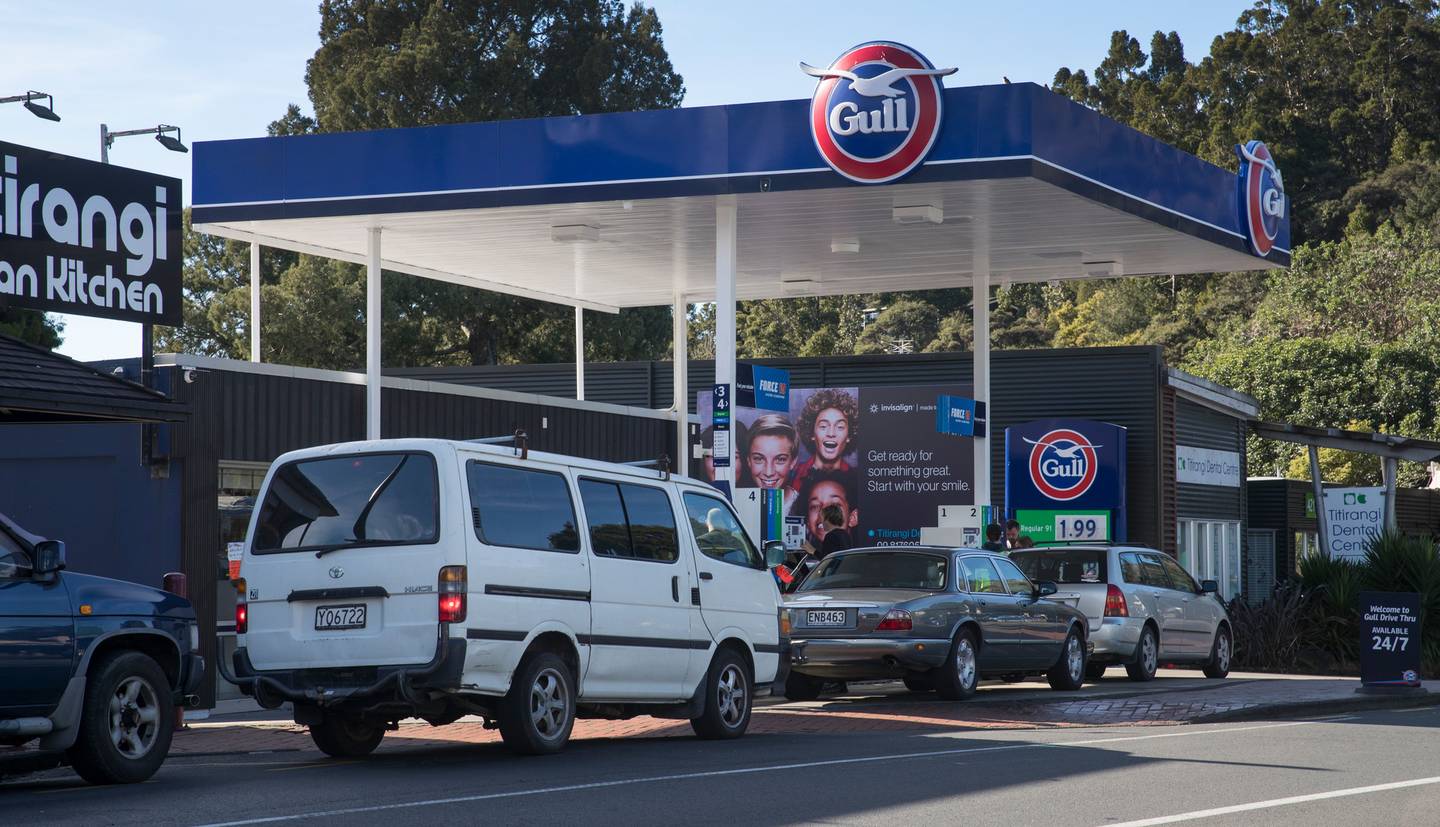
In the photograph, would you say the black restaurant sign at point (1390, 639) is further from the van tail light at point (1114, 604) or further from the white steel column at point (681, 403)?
the white steel column at point (681, 403)

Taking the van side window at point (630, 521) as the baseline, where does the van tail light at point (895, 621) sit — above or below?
below

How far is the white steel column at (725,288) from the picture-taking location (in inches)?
780

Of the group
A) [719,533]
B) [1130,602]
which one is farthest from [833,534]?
[719,533]

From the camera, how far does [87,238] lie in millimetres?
15336

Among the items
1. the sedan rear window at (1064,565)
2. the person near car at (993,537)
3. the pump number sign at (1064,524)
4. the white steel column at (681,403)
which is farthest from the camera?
the pump number sign at (1064,524)

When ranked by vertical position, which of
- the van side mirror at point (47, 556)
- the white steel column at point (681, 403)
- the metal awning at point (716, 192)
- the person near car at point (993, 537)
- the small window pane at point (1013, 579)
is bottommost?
the small window pane at point (1013, 579)

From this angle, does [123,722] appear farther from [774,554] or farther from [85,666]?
[774,554]

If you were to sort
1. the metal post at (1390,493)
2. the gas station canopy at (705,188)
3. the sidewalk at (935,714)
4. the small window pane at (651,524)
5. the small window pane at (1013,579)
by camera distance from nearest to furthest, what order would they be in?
the small window pane at (651,524) → the sidewalk at (935,714) → the small window pane at (1013,579) → the gas station canopy at (705,188) → the metal post at (1390,493)

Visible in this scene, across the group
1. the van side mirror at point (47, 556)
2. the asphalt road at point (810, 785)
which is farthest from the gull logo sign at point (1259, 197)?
the van side mirror at point (47, 556)

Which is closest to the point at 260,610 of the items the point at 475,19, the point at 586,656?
the point at 586,656

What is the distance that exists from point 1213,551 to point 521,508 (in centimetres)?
2225

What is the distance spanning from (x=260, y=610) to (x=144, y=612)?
89 cm

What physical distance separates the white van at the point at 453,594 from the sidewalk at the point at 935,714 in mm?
1637

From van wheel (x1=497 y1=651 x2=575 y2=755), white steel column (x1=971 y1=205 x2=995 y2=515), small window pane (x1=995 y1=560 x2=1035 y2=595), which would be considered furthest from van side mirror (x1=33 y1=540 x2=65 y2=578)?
white steel column (x1=971 y1=205 x2=995 y2=515)
